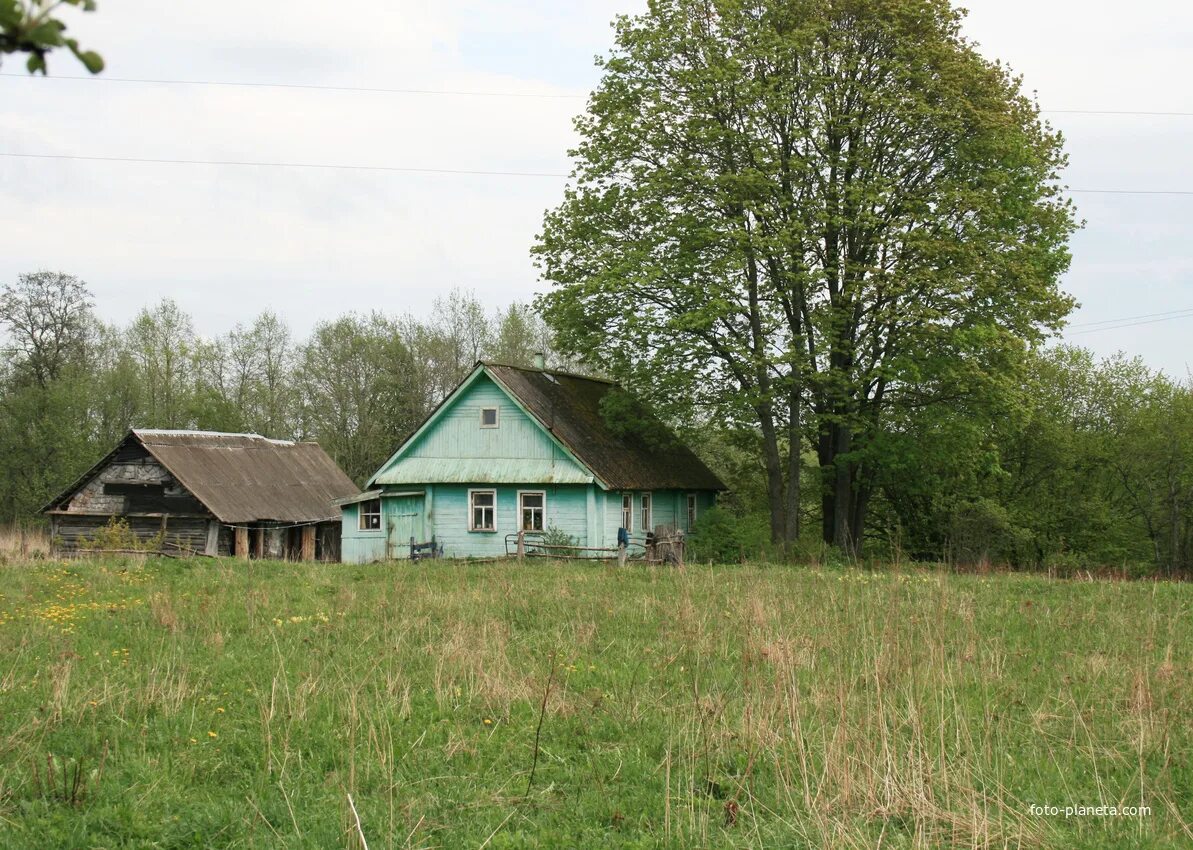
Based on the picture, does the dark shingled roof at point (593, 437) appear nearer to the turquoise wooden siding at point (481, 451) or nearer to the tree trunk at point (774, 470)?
the turquoise wooden siding at point (481, 451)

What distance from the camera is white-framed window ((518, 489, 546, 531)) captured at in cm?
3056

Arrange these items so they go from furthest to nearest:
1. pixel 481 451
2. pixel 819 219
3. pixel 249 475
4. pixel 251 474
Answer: pixel 251 474
pixel 249 475
pixel 481 451
pixel 819 219

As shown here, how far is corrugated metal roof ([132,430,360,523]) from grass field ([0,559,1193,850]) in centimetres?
2373

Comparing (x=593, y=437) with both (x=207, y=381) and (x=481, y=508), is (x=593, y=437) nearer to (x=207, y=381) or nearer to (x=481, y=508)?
(x=481, y=508)

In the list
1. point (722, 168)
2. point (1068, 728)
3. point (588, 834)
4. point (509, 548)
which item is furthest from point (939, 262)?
point (588, 834)

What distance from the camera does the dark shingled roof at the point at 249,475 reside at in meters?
35.7

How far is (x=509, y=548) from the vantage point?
30172 millimetres

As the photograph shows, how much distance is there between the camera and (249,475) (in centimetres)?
3909

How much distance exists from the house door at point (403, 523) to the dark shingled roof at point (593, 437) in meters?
4.54

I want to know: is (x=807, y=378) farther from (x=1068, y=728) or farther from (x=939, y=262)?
(x=1068, y=728)

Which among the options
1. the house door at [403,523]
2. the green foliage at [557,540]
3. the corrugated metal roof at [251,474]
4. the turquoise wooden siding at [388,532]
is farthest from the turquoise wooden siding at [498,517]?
the corrugated metal roof at [251,474]

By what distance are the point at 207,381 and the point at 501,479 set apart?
39.4 m

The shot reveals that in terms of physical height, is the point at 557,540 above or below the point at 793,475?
below

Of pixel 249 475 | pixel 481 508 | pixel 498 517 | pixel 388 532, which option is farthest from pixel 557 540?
pixel 249 475
